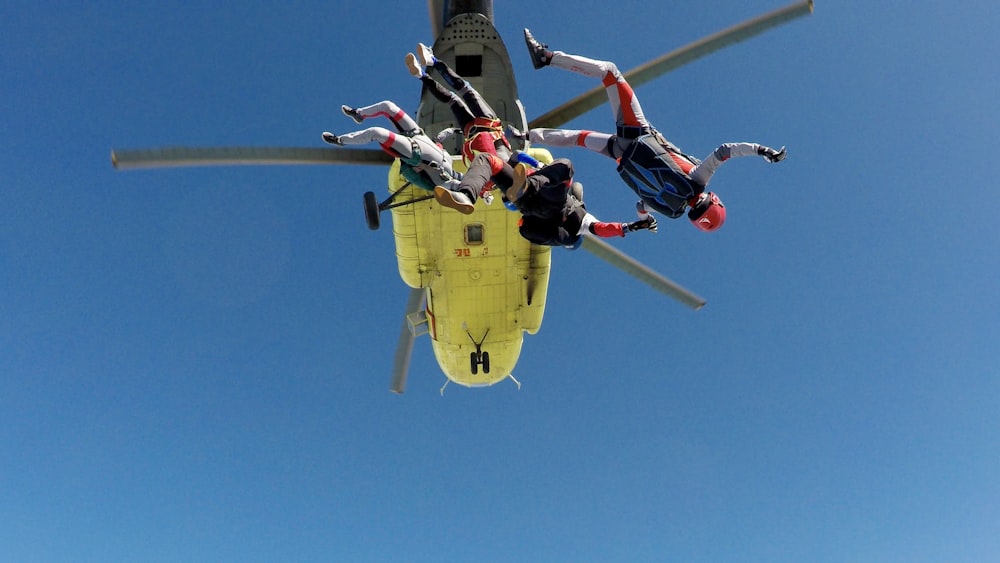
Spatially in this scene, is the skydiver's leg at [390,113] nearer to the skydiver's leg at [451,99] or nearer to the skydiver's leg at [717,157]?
the skydiver's leg at [451,99]

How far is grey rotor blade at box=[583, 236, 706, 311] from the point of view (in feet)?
34.9

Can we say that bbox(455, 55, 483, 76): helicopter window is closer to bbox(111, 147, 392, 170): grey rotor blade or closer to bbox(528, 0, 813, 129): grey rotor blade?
bbox(528, 0, 813, 129): grey rotor blade

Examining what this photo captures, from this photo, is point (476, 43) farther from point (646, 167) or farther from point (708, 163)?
point (708, 163)

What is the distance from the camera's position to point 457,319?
1098 centimetres

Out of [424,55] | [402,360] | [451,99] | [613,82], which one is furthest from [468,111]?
[402,360]

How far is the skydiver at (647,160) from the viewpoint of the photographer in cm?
740

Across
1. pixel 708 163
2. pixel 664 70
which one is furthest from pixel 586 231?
pixel 664 70

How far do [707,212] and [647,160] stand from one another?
103 centimetres

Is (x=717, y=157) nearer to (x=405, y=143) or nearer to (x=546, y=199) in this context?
(x=546, y=199)

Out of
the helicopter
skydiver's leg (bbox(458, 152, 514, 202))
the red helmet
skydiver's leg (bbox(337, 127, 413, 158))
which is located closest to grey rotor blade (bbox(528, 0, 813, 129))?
the helicopter

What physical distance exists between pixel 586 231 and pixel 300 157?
399 cm

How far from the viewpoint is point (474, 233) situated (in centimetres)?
977

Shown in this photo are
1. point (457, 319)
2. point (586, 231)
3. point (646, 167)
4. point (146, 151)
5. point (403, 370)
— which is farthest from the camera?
point (403, 370)

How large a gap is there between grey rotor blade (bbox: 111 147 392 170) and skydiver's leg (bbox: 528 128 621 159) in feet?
9.49
